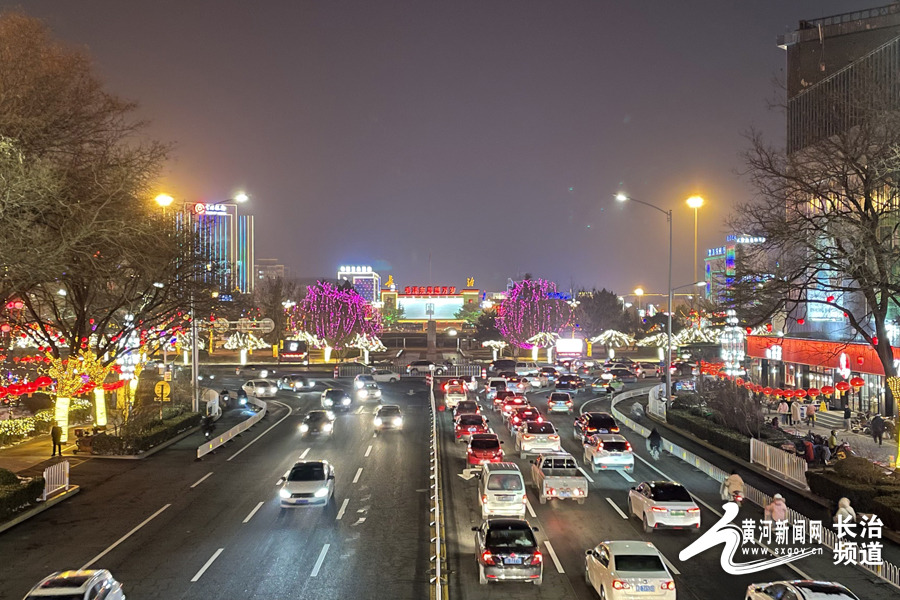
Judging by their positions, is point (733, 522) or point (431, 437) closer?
point (733, 522)

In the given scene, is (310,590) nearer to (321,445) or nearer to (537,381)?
(321,445)

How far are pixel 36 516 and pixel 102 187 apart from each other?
1017 centimetres

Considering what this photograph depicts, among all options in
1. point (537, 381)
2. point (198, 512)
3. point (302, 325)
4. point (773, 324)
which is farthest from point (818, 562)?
point (302, 325)

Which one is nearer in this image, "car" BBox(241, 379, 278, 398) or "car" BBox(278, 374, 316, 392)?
"car" BBox(241, 379, 278, 398)

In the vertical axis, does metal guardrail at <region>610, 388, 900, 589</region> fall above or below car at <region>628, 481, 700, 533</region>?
below

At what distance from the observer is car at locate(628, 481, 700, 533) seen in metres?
19.6

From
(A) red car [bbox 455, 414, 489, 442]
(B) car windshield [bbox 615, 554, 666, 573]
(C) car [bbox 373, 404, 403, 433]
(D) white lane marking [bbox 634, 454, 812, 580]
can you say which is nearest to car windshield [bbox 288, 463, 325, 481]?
(B) car windshield [bbox 615, 554, 666, 573]

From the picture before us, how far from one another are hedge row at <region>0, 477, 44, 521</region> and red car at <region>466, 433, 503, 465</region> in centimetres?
1447

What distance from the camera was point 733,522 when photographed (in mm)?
21281

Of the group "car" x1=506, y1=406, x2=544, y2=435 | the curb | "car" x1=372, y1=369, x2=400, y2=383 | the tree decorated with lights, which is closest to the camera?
the curb

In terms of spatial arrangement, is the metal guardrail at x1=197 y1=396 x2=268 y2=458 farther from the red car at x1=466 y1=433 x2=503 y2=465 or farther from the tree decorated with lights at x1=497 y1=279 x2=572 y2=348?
the tree decorated with lights at x1=497 y1=279 x2=572 y2=348

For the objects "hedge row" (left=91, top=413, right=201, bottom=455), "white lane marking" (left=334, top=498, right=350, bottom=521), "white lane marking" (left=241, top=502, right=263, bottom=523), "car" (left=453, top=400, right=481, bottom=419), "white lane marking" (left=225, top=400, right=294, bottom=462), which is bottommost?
"white lane marking" (left=225, top=400, right=294, bottom=462)

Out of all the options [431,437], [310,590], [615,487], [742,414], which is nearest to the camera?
[310,590]

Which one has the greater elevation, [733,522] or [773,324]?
[773,324]
